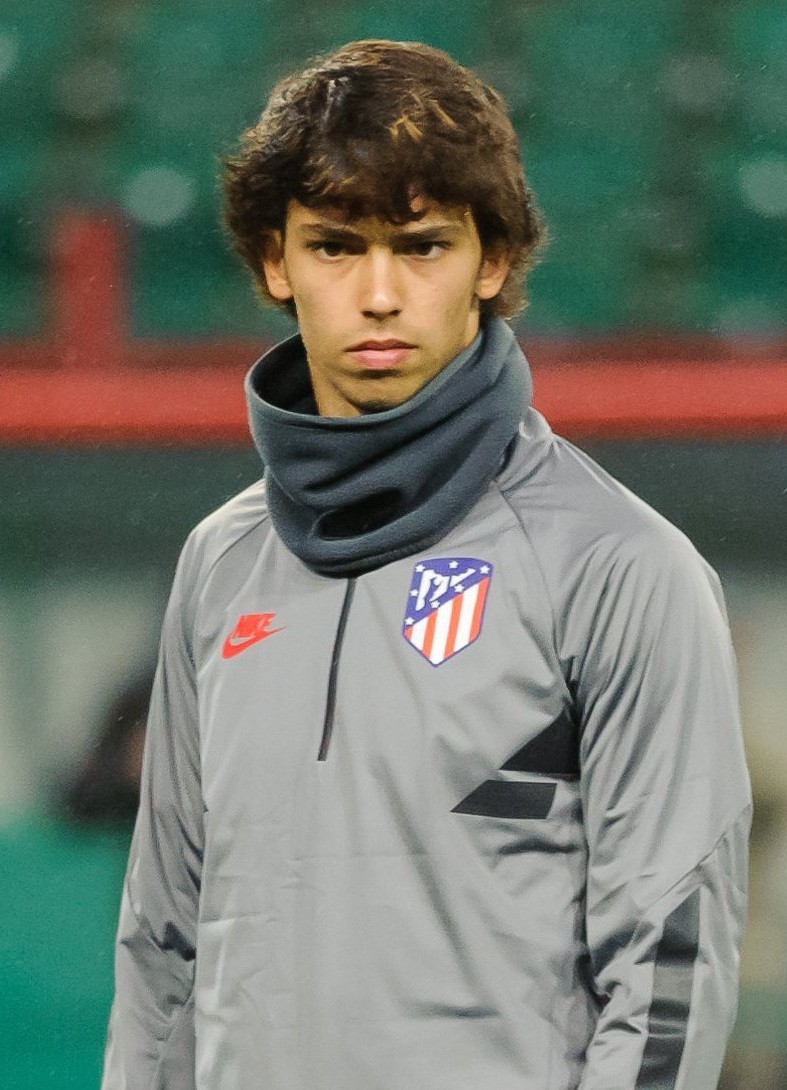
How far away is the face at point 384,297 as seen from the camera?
38.9 inches

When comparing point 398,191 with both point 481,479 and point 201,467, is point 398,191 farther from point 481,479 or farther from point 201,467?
point 201,467

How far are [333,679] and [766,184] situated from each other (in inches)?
64.1

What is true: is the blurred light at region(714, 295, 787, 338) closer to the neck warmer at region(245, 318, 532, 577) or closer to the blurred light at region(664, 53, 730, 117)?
the blurred light at region(664, 53, 730, 117)

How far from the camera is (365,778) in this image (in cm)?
95

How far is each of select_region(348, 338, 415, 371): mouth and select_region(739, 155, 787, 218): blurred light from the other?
1532mm

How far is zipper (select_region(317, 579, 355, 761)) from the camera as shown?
969mm

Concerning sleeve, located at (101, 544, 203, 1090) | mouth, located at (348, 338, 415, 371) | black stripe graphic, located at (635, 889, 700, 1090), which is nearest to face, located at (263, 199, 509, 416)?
mouth, located at (348, 338, 415, 371)

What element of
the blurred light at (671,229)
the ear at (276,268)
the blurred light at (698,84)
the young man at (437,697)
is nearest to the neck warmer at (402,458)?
the young man at (437,697)

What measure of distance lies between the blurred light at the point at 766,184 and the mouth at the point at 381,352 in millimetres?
1532

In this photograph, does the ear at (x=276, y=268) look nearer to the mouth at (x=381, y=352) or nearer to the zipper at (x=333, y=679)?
the mouth at (x=381, y=352)

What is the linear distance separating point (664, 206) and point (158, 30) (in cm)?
79

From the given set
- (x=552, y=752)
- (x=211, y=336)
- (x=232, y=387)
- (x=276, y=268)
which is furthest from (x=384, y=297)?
(x=211, y=336)

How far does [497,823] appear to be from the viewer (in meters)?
0.93

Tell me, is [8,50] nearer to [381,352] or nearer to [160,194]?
[160,194]
